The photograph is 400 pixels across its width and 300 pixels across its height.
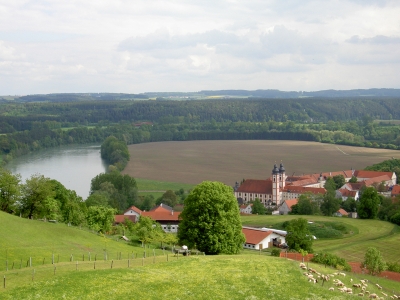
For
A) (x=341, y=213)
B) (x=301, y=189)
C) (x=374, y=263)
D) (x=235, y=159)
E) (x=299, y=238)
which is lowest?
(x=341, y=213)

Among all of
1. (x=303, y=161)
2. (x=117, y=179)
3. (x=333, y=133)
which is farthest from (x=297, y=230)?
(x=333, y=133)

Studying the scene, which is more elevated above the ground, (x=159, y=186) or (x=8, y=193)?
(x=8, y=193)

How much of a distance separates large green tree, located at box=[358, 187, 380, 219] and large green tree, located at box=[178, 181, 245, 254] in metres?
39.9

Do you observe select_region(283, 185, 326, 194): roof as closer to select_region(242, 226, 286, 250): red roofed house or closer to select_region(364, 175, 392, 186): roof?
select_region(364, 175, 392, 186): roof

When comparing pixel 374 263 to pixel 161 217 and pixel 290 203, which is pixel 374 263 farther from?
pixel 290 203

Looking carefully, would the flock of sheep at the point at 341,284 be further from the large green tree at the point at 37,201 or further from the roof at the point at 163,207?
the roof at the point at 163,207

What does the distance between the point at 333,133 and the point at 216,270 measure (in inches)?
6585

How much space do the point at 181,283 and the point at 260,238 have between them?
102ft

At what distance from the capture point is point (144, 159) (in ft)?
448

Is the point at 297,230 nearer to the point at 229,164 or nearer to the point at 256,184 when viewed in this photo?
the point at 256,184

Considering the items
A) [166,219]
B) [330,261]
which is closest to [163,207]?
[166,219]

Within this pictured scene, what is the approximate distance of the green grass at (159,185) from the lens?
314ft

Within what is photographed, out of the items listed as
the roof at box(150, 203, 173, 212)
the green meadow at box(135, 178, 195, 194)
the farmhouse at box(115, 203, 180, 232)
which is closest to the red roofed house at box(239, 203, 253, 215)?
the roof at box(150, 203, 173, 212)

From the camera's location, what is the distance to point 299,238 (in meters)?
46.3
